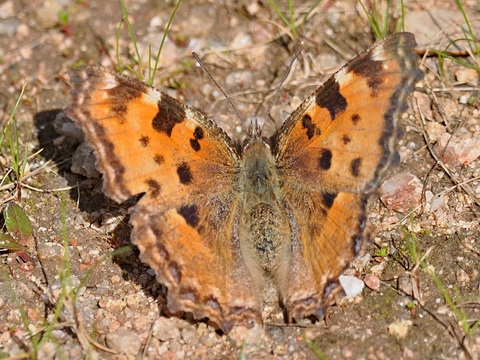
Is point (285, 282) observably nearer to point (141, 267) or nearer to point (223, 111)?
point (141, 267)

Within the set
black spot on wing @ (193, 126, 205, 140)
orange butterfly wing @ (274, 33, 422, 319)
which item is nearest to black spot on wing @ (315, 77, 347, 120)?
orange butterfly wing @ (274, 33, 422, 319)

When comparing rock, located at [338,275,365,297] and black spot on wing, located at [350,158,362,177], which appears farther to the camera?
rock, located at [338,275,365,297]

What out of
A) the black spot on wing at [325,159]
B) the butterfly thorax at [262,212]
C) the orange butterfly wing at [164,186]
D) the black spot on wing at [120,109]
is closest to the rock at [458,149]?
the black spot on wing at [325,159]

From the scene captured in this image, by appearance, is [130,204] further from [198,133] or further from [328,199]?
[328,199]

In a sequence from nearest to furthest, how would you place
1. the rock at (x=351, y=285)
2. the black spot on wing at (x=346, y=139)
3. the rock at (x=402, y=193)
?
the black spot on wing at (x=346, y=139) → the rock at (x=351, y=285) → the rock at (x=402, y=193)

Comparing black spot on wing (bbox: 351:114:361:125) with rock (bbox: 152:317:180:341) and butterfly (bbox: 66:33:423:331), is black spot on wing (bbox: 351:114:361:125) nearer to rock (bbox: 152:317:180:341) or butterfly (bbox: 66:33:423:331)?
butterfly (bbox: 66:33:423:331)

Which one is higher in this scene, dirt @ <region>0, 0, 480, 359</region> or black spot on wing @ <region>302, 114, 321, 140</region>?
black spot on wing @ <region>302, 114, 321, 140</region>

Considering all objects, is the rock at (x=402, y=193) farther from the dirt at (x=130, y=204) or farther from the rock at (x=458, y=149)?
the rock at (x=458, y=149)
